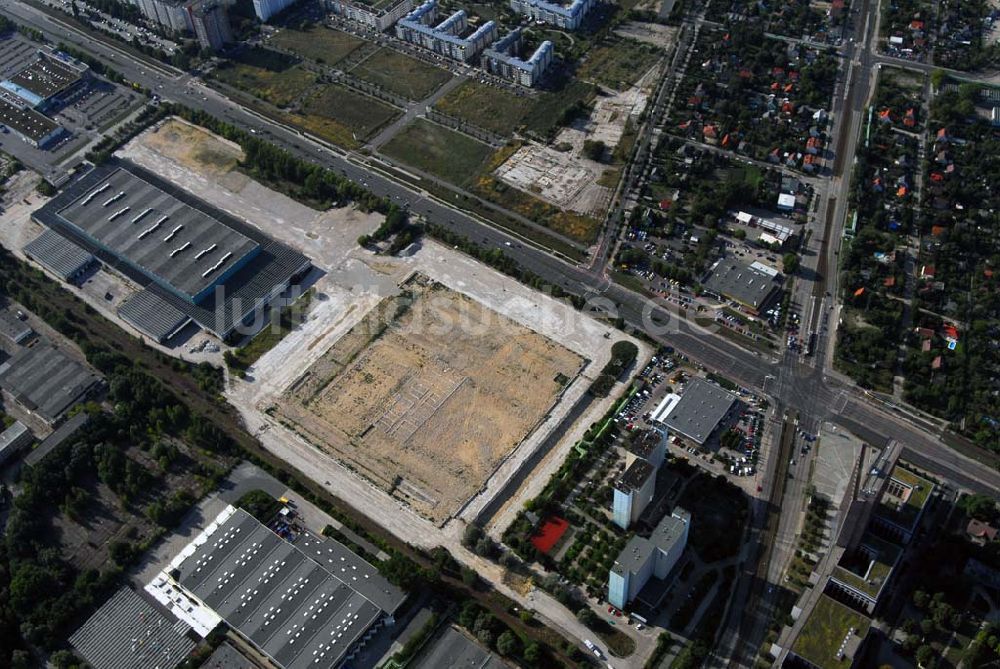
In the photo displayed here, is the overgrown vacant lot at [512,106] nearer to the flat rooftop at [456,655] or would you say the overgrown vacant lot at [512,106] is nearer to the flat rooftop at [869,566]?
the flat rooftop at [869,566]

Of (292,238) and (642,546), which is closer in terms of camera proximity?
(642,546)

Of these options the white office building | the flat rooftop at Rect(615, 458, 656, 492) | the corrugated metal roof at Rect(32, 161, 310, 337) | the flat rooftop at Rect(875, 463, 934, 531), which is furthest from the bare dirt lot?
the flat rooftop at Rect(875, 463, 934, 531)

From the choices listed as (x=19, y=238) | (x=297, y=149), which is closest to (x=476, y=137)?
(x=297, y=149)

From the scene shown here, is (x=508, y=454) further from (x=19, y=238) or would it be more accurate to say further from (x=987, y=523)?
(x=19, y=238)

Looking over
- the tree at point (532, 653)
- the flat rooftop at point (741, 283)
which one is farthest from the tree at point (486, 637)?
the flat rooftop at point (741, 283)

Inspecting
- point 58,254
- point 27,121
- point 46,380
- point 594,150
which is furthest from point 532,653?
point 27,121

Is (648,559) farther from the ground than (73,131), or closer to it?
closer to it

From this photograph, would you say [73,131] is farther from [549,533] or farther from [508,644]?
[508,644]
